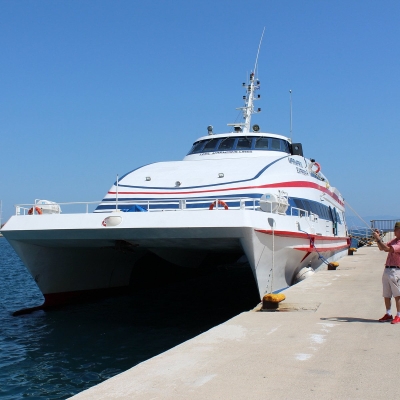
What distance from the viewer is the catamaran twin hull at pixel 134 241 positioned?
1003cm

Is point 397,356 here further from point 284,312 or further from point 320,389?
point 284,312

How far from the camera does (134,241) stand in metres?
11.7

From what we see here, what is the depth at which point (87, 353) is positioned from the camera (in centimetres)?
895

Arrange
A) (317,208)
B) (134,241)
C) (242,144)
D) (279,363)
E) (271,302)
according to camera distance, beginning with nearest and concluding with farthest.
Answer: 1. (279,363)
2. (271,302)
3. (134,241)
4. (317,208)
5. (242,144)

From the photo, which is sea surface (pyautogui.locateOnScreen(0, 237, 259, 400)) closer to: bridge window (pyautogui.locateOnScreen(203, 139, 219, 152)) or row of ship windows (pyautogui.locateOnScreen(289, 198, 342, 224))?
row of ship windows (pyautogui.locateOnScreen(289, 198, 342, 224))

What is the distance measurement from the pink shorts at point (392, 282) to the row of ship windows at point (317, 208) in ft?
22.5

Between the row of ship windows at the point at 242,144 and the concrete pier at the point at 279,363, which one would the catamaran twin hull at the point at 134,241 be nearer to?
the concrete pier at the point at 279,363

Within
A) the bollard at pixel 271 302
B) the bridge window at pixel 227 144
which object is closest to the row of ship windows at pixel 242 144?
the bridge window at pixel 227 144

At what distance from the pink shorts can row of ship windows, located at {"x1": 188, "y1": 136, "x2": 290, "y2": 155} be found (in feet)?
33.0

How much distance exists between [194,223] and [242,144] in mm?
7387

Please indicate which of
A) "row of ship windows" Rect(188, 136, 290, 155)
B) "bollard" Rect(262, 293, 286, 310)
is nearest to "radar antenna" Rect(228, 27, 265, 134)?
"row of ship windows" Rect(188, 136, 290, 155)

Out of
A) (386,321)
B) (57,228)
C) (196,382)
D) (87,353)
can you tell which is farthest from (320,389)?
(57,228)

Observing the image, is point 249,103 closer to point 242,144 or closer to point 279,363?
point 242,144

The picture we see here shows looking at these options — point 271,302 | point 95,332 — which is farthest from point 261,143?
point 271,302
